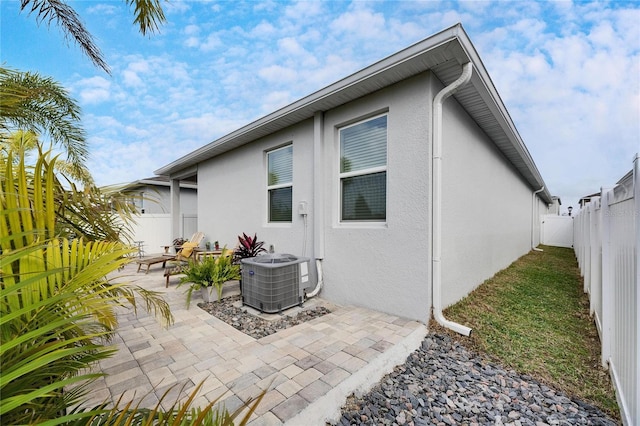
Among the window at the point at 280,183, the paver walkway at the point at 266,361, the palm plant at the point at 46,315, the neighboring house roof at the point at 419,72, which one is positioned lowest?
the paver walkway at the point at 266,361

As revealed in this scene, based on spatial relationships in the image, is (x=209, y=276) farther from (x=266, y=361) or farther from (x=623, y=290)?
(x=623, y=290)

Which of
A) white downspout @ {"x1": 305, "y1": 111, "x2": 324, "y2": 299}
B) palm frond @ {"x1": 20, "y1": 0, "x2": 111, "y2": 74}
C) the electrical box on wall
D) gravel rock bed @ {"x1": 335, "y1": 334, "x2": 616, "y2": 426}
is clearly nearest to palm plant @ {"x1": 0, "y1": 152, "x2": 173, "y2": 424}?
gravel rock bed @ {"x1": 335, "y1": 334, "x2": 616, "y2": 426}

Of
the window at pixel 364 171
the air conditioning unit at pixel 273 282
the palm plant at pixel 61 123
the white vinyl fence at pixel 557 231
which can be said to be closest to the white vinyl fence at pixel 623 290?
the window at pixel 364 171

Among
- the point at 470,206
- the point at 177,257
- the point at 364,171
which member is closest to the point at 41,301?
the point at 364,171

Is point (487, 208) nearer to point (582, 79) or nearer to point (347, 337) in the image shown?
point (582, 79)

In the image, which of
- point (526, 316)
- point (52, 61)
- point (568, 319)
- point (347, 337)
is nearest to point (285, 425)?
point (347, 337)

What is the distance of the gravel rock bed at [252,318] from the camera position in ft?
11.6

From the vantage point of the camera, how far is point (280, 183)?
5.93 m

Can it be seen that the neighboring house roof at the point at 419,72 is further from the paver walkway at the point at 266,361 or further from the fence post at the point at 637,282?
the paver walkway at the point at 266,361

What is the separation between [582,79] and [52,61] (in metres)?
10.6

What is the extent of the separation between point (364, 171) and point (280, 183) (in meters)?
2.18

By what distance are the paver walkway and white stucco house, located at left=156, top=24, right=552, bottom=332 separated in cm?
81

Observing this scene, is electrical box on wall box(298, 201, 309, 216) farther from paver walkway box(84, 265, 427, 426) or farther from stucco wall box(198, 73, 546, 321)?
paver walkway box(84, 265, 427, 426)

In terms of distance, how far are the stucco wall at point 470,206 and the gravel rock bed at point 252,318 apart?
210 cm
